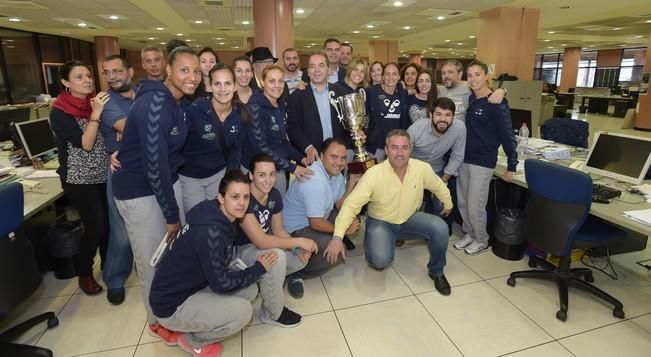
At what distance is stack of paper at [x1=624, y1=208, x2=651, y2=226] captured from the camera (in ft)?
6.71

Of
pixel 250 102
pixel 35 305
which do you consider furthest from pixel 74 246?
pixel 250 102

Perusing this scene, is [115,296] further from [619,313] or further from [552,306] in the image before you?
[619,313]

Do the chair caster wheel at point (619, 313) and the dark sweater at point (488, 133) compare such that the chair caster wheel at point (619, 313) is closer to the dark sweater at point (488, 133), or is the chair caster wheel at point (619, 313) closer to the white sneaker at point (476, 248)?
the white sneaker at point (476, 248)

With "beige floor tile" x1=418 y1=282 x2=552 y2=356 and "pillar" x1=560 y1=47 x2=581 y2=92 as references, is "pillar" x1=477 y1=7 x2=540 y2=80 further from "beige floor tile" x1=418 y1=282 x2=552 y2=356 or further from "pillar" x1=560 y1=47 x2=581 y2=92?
"pillar" x1=560 y1=47 x2=581 y2=92

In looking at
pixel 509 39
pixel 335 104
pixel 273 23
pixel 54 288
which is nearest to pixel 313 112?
pixel 335 104

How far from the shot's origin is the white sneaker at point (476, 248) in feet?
10.3

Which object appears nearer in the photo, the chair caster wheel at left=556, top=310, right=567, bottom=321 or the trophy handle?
the chair caster wheel at left=556, top=310, right=567, bottom=321

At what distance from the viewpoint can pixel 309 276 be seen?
8.98ft

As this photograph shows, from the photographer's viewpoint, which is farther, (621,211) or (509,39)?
(509,39)

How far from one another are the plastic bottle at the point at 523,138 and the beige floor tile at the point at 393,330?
7.18 ft

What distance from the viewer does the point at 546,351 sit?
2.01 meters

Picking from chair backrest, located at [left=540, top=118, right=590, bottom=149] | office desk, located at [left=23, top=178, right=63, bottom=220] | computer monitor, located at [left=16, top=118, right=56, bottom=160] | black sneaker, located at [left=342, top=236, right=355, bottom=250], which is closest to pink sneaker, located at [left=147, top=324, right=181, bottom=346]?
office desk, located at [left=23, top=178, right=63, bottom=220]

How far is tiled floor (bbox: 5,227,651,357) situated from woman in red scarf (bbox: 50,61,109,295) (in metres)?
0.53

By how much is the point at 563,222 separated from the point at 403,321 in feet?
3.79
